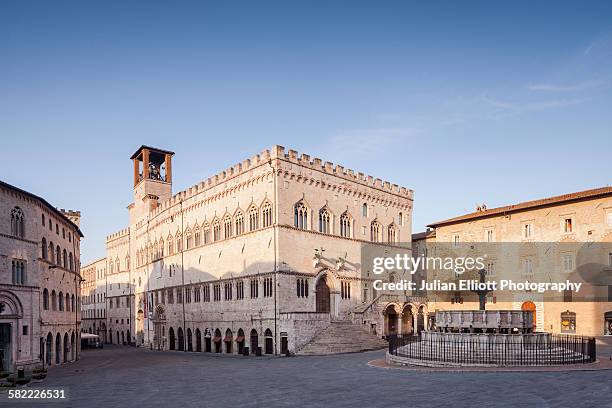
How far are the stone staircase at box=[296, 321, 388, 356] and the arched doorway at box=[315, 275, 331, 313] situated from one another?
2295mm

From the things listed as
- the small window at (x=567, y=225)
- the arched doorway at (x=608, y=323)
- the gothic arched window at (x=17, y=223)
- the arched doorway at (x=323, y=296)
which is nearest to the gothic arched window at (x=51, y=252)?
the gothic arched window at (x=17, y=223)

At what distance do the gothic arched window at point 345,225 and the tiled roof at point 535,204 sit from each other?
15.0 metres

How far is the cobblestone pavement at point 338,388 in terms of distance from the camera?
18938 mm

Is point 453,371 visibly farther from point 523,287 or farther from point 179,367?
point 523,287

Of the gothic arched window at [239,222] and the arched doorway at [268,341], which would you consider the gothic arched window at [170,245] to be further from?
the arched doorway at [268,341]

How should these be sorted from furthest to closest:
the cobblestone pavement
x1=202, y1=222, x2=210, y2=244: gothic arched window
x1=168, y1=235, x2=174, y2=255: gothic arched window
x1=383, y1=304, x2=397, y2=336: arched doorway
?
1. x1=168, y1=235, x2=174, y2=255: gothic arched window
2. x1=202, y1=222, x2=210, y2=244: gothic arched window
3. x1=383, y1=304, x2=397, y2=336: arched doorway
4. the cobblestone pavement

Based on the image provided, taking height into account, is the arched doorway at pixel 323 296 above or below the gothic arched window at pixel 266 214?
below

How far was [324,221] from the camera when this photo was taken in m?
50.8

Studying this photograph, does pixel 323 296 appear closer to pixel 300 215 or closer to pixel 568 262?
pixel 300 215

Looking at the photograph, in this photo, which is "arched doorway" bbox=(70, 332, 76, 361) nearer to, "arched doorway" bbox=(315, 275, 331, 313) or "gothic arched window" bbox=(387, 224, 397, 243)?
"arched doorway" bbox=(315, 275, 331, 313)

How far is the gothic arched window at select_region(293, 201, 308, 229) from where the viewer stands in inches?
1885

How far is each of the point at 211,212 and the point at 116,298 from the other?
1436 inches

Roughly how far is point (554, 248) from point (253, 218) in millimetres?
27614

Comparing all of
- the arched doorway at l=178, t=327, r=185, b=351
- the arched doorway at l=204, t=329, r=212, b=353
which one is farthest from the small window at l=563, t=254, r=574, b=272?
the arched doorway at l=178, t=327, r=185, b=351
